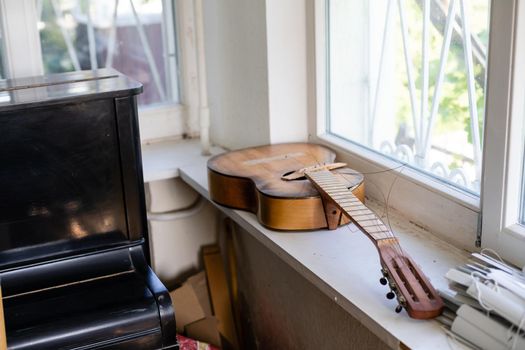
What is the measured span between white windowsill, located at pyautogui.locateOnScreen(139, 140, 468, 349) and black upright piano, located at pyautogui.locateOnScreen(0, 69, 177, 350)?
27 centimetres

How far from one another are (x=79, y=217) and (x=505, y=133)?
980 millimetres

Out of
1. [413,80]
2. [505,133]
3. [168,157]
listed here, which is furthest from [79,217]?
[505,133]

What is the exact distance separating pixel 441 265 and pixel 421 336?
0.25m

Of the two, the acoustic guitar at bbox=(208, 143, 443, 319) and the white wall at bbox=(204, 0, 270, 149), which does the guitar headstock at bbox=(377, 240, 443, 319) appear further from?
the white wall at bbox=(204, 0, 270, 149)

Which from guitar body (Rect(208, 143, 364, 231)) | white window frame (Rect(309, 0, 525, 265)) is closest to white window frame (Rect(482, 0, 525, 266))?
white window frame (Rect(309, 0, 525, 265))

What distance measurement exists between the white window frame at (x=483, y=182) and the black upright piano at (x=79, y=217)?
547 mm

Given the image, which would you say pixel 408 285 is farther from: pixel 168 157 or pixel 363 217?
pixel 168 157

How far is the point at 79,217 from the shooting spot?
70.0 inches

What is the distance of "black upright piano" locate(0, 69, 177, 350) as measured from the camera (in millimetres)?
1606

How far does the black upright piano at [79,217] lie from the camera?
1606 millimetres

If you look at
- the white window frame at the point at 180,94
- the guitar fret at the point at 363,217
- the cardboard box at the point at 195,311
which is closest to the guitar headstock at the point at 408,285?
the guitar fret at the point at 363,217

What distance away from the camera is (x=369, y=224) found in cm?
144

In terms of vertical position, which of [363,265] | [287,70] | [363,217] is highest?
[287,70]

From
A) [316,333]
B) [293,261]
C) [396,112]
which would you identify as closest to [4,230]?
[293,261]
